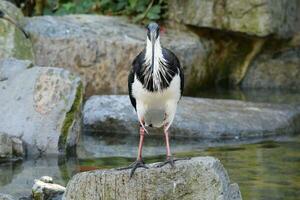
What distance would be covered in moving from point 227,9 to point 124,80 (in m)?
1.92

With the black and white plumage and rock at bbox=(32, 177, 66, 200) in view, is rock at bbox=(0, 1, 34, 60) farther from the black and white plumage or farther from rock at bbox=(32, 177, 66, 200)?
the black and white plumage

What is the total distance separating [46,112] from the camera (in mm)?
9375

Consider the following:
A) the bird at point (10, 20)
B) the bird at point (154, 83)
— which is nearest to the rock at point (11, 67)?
the bird at point (10, 20)

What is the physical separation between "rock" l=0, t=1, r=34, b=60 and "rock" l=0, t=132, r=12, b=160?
2.68 metres

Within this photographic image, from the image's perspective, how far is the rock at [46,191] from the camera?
7426 millimetres

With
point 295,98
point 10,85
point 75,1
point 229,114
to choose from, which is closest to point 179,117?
point 229,114

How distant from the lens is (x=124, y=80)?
40.8ft

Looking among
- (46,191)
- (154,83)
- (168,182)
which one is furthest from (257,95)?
(168,182)

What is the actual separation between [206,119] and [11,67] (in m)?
2.32

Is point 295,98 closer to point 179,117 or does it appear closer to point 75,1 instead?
point 179,117

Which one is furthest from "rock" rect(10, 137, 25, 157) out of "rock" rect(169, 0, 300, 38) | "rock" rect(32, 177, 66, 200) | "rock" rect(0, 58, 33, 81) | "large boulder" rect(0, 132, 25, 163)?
"rock" rect(169, 0, 300, 38)

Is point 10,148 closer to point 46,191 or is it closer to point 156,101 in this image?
point 46,191

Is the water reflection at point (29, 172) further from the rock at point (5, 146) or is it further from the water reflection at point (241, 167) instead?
the rock at point (5, 146)

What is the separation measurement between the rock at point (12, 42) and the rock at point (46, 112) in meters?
2.04
